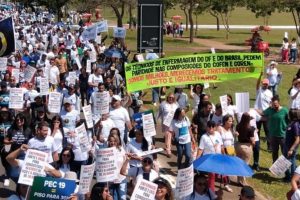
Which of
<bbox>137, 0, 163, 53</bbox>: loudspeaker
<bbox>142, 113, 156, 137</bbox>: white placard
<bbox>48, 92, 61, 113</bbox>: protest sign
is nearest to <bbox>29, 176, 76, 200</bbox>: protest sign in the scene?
<bbox>142, 113, 156, 137</bbox>: white placard

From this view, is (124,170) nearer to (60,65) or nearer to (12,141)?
(12,141)

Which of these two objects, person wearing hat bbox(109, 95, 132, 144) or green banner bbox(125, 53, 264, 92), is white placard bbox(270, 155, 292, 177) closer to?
person wearing hat bbox(109, 95, 132, 144)

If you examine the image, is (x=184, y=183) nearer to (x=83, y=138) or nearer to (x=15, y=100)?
(x=83, y=138)

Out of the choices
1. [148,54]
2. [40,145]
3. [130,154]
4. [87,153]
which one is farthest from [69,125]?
[148,54]

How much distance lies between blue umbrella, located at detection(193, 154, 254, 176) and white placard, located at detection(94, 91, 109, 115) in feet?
12.5

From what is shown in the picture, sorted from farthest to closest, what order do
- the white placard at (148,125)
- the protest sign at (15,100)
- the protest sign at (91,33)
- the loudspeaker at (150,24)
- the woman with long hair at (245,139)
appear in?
the protest sign at (91,33), the loudspeaker at (150,24), the protest sign at (15,100), the woman with long hair at (245,139), the white placard at (148,125)

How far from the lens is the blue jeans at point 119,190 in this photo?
9484 millimetres

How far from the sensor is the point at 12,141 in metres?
10.7

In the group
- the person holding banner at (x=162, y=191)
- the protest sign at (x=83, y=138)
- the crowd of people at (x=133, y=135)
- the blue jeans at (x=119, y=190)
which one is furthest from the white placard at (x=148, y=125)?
the person holding banner at (x=162, y=191)

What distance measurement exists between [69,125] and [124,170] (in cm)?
333

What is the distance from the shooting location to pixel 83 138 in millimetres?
10820

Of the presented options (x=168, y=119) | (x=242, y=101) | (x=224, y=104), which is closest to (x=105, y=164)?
(x=168, y=119)

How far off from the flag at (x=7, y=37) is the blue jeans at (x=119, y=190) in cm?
576

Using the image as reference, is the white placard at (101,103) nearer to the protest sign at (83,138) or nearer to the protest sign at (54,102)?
the protest sign at (54,102)
